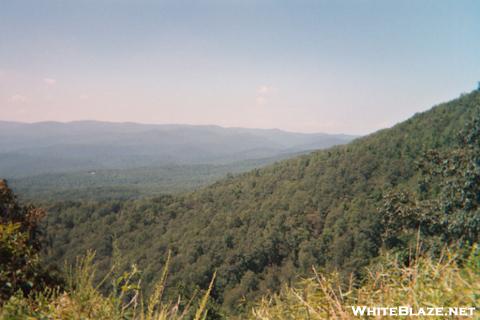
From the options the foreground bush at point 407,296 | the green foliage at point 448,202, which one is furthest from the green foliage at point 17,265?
the green foliage at point 448,202

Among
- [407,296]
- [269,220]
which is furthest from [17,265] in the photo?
[269,220]

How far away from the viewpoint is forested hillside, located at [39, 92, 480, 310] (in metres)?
46.5

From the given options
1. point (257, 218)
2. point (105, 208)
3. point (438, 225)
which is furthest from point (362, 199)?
point (105, 208)

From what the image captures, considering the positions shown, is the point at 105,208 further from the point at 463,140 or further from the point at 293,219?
the point at 463,140

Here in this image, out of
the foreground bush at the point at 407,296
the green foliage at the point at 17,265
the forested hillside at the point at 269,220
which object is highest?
the foreground bush at the point at 407,296

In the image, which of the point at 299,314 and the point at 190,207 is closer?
the point at 299,314

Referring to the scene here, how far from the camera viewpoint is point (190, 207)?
7288cm

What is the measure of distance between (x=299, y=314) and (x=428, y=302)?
86cm

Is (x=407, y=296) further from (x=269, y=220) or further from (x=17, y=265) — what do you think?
(x=269, y=220)

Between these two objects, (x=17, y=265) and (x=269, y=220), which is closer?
(x=17, y=265)

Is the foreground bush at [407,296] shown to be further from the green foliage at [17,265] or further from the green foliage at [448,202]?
the green foliage at [448,202]

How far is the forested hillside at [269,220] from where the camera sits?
46.5 meters

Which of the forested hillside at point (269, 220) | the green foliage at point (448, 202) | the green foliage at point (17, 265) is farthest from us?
the forested hillside at point (269, 220)

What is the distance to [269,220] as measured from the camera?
57.0 meters
